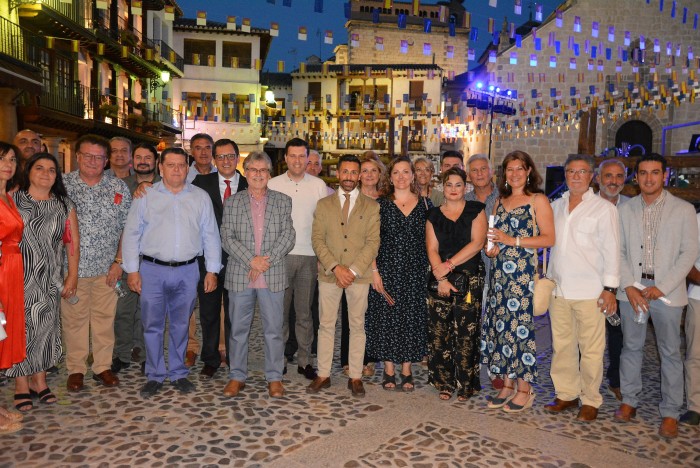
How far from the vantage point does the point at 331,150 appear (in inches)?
1259

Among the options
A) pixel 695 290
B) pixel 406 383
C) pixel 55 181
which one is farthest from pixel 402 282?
pixel 55 181

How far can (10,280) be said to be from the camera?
13.0ft

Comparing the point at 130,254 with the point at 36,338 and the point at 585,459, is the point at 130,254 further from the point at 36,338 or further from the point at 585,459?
the point at 585,459

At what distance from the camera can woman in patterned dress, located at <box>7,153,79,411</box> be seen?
13.9 feet

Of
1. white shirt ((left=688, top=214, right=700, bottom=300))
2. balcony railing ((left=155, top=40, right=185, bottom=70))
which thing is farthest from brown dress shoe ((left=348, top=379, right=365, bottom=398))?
balcony railing ((left=155, top=40, right=185, bottom=70))

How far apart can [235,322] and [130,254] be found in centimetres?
107

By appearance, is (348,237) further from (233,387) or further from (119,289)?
(119,289)

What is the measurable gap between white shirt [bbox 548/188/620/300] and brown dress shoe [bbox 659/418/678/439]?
3.50ft

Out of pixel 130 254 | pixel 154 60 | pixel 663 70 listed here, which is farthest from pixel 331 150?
pixel 130 254

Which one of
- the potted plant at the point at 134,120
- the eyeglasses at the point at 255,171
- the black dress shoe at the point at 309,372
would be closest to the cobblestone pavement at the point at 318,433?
the black dress shoe at the point at 309,372

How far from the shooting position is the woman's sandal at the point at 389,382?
15.9ft

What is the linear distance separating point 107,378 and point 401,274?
2.77 m

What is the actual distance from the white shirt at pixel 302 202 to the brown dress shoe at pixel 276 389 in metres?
1.16

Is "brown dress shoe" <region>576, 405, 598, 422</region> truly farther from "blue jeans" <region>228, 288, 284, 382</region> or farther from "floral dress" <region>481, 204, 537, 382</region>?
"blue jeans" <region>228, 288, 284, 382</region>
